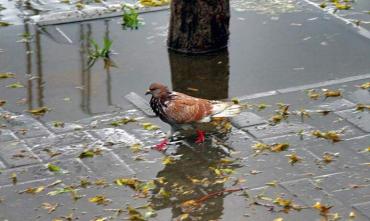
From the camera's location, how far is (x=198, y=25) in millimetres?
9367

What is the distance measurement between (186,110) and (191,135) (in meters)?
0.41

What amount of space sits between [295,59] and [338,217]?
10.9 feet

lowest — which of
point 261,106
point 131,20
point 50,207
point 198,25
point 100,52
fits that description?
point 50,207

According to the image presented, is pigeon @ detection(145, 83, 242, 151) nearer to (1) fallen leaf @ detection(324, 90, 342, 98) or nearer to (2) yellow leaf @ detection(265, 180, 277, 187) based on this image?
(2) yellow leaf @ detection(265, 180, 277, 187)

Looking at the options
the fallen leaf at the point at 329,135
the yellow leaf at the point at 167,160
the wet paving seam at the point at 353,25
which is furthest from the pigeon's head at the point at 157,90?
Answer: the wet paving seam at the point at 353,25

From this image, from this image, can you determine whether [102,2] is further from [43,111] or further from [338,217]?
[338,217]

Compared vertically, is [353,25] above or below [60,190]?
above

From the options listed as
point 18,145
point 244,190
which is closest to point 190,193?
point 244,190

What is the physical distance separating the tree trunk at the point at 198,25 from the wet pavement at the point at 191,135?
7.0 inches

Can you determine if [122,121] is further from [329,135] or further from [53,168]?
[329,135]

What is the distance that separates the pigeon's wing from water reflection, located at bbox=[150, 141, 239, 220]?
258 mm

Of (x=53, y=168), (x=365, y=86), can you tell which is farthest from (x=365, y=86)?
(x=53, y=168)

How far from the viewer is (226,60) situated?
934 centimetres

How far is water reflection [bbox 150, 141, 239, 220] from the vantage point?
251 inches
